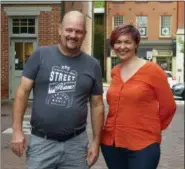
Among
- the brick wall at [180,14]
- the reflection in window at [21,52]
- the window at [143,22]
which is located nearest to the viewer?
the reflection in window at [21,52]

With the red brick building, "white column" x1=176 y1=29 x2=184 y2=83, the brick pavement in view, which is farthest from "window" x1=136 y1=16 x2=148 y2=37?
the brick pavement

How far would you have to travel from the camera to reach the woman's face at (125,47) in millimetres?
3688

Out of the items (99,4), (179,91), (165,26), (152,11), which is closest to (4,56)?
(179,91)

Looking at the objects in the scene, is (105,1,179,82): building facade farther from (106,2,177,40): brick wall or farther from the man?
the man

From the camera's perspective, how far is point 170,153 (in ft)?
29.0

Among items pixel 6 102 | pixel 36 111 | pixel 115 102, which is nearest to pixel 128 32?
pixel 115 102

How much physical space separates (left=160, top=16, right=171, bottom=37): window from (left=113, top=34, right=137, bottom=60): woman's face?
1796 inches

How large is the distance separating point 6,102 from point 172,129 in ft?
22.0

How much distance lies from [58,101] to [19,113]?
30cm

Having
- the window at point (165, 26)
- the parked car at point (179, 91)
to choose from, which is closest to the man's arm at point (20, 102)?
the parked car at point (179, 91)

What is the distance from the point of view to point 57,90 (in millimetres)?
3477

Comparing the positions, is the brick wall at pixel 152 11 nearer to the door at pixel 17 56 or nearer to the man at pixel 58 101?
the door at pixel 17 56

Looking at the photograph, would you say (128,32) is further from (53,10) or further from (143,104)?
(53,10)

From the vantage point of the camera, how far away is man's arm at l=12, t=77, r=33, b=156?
11.5ft
